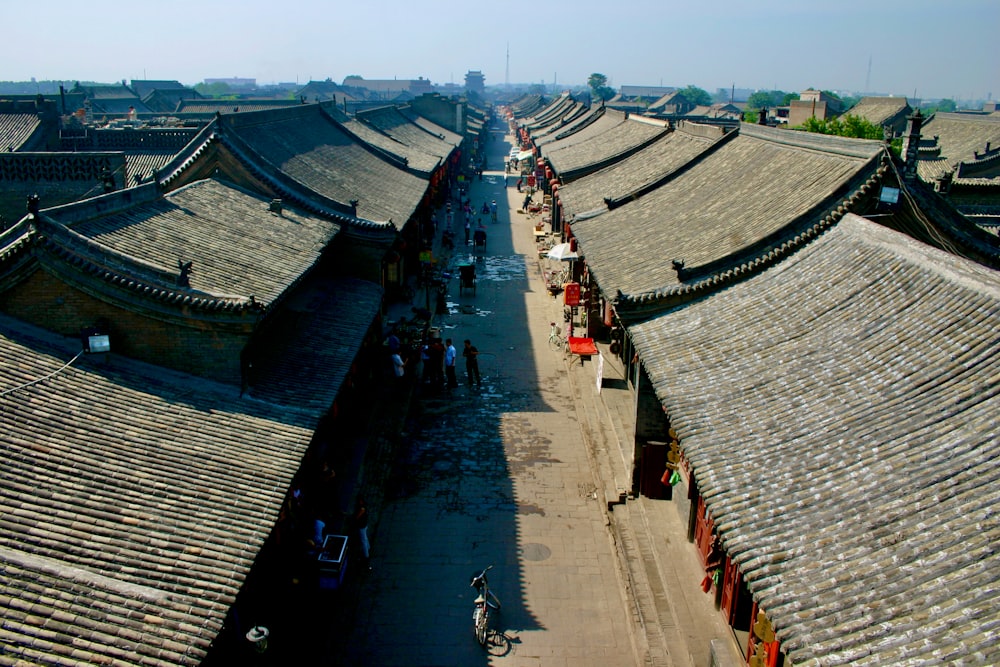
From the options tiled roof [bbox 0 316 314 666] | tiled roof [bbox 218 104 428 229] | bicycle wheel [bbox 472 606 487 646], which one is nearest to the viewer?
tiled roof [bbox 0 316 314 666]

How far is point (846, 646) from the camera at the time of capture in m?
7.55

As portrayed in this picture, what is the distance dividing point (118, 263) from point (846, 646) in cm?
1262

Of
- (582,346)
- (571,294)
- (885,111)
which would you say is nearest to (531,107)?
(885,111)

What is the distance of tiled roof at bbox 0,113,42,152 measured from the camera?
37469 millimetres

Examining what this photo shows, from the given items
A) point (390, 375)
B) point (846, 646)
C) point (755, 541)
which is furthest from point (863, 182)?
point (390, 375)

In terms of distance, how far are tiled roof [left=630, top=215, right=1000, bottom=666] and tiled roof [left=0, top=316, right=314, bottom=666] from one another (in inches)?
254

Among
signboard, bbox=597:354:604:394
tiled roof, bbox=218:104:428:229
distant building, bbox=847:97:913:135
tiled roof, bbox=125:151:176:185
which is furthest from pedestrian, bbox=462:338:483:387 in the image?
distant building, bbox=847:97:913:135

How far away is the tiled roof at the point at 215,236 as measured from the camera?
1522cm

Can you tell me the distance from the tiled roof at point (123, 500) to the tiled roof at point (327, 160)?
1220cm

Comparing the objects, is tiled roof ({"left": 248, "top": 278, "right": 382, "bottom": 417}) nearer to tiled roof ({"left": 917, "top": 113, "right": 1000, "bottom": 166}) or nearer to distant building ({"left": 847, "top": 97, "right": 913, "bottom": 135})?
tiled roof ({"left": 917, "top": 113, "right": 1000, "bottom": 166})

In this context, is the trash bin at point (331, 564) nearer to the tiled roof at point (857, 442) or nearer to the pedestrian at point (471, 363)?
the tiled roof at point (857, 442)

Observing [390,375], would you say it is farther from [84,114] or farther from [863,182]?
[84,114]

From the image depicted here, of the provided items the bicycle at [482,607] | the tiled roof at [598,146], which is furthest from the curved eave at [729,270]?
the tiled roof at [598,146]

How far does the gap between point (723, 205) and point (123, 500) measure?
15.8 metres
